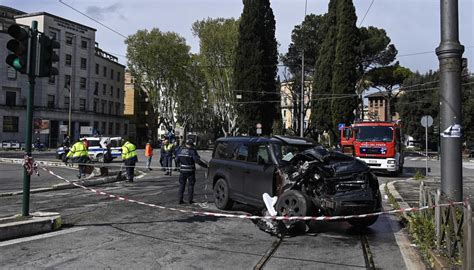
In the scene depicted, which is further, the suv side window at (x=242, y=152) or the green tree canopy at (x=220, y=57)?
the green tree canopy at (x=220, y=57)

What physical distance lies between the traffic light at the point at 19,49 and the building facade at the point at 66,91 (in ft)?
153

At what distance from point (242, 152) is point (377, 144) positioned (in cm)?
1337

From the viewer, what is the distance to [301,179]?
8.19 m

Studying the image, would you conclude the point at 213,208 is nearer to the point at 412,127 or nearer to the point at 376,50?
the point at 376,50

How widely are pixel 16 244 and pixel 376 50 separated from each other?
5183 centimetres

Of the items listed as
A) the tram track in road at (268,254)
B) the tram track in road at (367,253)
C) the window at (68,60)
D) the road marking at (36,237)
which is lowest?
the tram track in road at (367,253)

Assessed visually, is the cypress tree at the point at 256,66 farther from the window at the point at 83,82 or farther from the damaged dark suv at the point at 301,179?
the damaged dark suv at the point at 301,179

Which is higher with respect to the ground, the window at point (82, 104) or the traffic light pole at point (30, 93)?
the window at point (82, 104)

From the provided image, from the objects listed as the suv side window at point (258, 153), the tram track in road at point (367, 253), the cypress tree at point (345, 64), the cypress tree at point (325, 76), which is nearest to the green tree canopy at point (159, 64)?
the cypress tree at point (325, 76)

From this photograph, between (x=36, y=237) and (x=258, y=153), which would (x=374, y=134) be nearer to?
(x=258, y=153)

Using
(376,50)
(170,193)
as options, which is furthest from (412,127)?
(170,193)

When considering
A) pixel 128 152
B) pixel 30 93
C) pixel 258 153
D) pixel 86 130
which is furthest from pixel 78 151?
pixel 86 130

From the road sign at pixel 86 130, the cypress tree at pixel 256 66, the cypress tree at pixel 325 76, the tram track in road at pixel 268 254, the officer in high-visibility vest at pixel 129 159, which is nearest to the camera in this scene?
the tram track in road at pixel 268 254

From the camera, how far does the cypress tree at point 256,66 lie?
4447 centimetres
